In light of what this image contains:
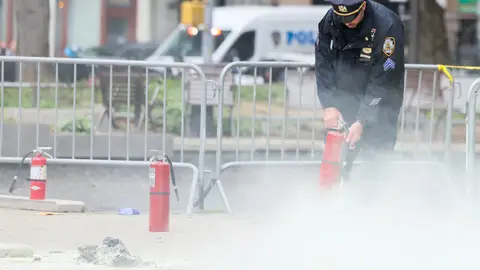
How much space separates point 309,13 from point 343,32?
21927mm

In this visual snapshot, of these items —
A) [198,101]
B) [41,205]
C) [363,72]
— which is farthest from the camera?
[198,101]

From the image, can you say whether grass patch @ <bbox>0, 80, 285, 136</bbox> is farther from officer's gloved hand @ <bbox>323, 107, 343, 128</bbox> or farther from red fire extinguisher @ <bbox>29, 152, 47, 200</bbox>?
officer's gloved hand @ <bbox>323, 107, 343, 128</bbox>

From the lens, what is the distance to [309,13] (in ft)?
94.0

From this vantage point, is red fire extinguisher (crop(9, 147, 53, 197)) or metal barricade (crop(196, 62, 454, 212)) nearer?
red fire extinguisher (crop(9, 147, 53, 197))

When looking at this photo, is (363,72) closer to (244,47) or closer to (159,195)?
(159,195)

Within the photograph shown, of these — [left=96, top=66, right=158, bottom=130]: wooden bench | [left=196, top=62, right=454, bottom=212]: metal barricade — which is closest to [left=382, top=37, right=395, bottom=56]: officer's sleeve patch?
[left=196, top=62, right=454, bottom=212]: metal barricade

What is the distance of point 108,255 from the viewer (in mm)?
6570

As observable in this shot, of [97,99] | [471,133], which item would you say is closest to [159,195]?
[471,133]

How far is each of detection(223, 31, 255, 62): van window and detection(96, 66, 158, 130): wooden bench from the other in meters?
16.6

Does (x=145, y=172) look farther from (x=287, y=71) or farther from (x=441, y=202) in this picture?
(x=441, y=202)

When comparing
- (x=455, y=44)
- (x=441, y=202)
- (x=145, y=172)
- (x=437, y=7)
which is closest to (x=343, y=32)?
(x=441, y=202)

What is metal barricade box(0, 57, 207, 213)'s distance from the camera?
9.55m

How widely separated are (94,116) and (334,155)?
384 centimetres

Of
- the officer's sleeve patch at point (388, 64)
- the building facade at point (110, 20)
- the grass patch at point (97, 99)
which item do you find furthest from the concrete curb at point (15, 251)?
the building facade at point (110, 20)
